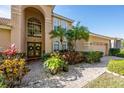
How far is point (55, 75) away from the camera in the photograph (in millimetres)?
10633

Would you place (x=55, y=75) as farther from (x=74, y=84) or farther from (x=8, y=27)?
(x=8, y=27)

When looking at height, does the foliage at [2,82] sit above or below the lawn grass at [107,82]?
above

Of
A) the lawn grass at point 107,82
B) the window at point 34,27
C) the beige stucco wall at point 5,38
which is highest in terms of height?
the window at point 34,27

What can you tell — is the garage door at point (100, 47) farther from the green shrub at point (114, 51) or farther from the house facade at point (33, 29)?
the green shrub at point (114, 51)

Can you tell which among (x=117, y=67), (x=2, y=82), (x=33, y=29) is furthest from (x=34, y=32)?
(x=2, y=82)

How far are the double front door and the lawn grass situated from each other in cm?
1041

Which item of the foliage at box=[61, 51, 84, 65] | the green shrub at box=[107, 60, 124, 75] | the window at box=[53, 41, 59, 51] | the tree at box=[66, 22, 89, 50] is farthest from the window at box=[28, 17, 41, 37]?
the green shrub at box=[107, 60, 124, 75]

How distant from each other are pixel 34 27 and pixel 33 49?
2401 millimetres

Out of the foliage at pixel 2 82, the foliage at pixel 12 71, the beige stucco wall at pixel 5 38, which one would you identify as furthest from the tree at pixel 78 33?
the foliage at pixel 2 82

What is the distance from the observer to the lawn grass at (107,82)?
8.95 meters

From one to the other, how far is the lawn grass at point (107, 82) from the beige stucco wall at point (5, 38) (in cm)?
889

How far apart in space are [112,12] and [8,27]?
427 inches

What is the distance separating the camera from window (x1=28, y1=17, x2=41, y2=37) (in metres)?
19.4
